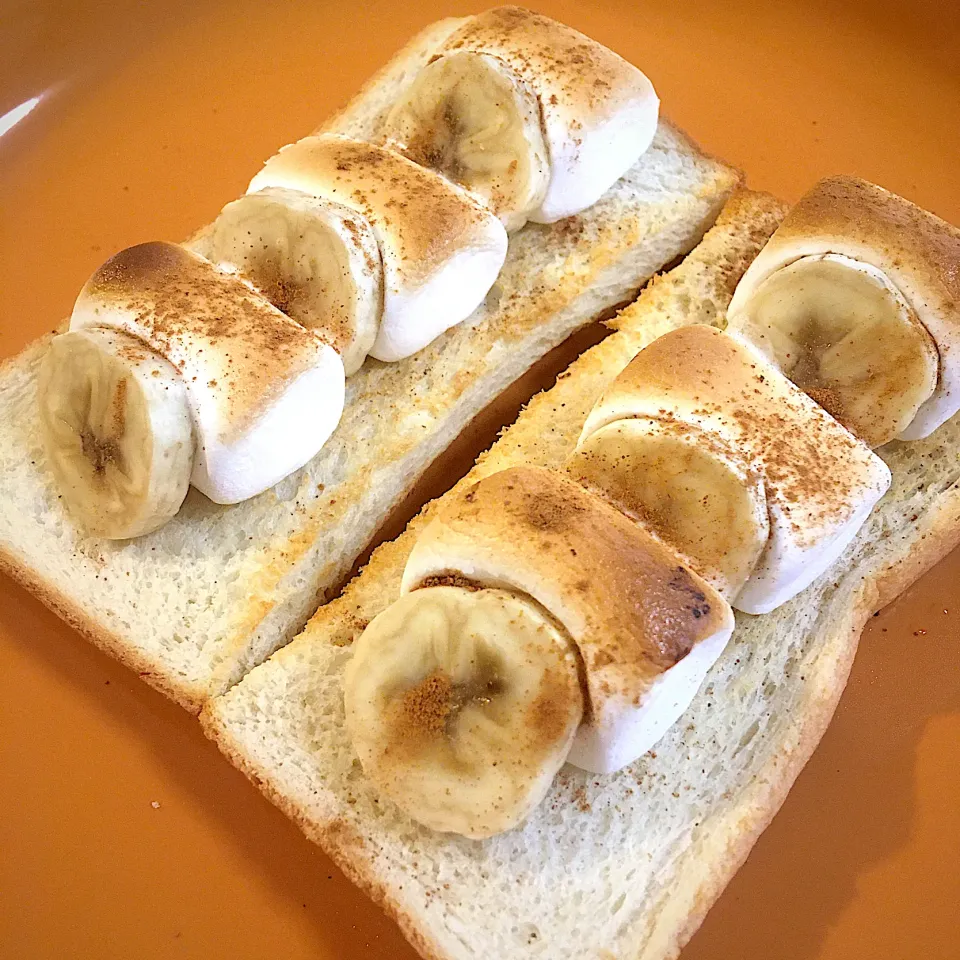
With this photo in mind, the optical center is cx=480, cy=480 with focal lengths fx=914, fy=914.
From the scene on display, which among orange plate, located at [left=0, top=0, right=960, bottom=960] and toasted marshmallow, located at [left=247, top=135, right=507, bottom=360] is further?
toasted marshmallow, located at [left=247, top=135, right=507, bottom=360]

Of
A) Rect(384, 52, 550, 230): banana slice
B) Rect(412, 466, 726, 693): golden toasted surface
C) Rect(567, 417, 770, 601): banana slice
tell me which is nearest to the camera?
Rect(412, 466, 726, 693): golden toasted surface

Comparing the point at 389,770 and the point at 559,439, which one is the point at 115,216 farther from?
the point at 389,770

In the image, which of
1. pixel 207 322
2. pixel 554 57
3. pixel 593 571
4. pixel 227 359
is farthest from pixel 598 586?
pixel 554 57

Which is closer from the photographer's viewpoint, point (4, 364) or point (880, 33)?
point (4, 364)

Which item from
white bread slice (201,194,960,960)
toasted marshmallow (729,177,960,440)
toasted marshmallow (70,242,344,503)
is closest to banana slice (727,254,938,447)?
toasted marshmallow (729,177,960,440)

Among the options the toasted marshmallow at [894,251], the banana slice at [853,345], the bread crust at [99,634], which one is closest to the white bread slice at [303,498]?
the bread crust at [99,634]

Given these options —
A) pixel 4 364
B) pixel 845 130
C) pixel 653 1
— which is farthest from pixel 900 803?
pixel 653 1

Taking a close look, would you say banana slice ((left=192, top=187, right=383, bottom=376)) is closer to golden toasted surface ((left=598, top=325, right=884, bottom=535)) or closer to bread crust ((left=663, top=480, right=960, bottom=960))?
golden toasted surface ((left=598, top=325, right=884, bottom=535))

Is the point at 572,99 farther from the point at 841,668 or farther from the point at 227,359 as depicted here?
the point at 841,668

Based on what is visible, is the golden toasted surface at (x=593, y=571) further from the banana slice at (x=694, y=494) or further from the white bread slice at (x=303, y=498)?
the white bread slice at (x=303, y=498)
